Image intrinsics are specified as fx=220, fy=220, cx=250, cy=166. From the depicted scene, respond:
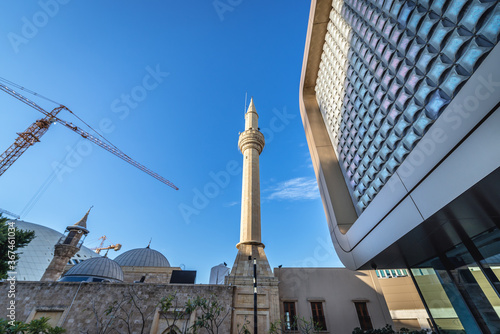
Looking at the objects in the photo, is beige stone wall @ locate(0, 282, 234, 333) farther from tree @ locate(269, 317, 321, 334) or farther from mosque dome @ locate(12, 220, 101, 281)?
mosque dome @ locate(12, 220, 101, 281)

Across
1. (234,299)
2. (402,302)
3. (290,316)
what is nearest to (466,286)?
(402,302)

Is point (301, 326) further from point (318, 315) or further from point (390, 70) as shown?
point (390, 70)

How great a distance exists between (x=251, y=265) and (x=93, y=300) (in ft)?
34.1

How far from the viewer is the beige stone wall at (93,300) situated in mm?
13352

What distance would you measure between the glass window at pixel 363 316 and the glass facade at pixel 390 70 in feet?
26.8

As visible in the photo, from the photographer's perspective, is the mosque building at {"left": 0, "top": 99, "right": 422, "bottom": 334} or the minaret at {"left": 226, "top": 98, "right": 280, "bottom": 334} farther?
the minaret at {"left": 226, "top": 98, "right": 280, "bottom": 334}

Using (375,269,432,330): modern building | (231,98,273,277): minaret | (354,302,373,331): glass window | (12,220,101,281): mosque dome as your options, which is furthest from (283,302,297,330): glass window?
(12,220,101,281): mosque dome

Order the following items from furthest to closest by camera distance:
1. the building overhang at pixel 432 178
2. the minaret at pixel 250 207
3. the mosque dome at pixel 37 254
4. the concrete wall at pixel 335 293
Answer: the mosque dome at pixel 37 254 < the minaret at pixel 250 207 < the concrete wall at pixel 335 293 < the building overhang at pixel 432 178

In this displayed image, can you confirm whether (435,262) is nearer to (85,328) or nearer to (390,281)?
(390,281)

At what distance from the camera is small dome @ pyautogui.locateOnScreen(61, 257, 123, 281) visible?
17938 millimetres

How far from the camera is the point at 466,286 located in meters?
8.36

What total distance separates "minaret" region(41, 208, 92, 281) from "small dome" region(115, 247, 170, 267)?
15.8ft

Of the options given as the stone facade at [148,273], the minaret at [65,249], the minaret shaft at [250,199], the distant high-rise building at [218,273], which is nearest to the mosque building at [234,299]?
the minaret shaft at [250,199]

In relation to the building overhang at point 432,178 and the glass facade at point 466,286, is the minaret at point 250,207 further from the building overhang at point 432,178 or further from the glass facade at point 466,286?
the glass facade at point 466,286
